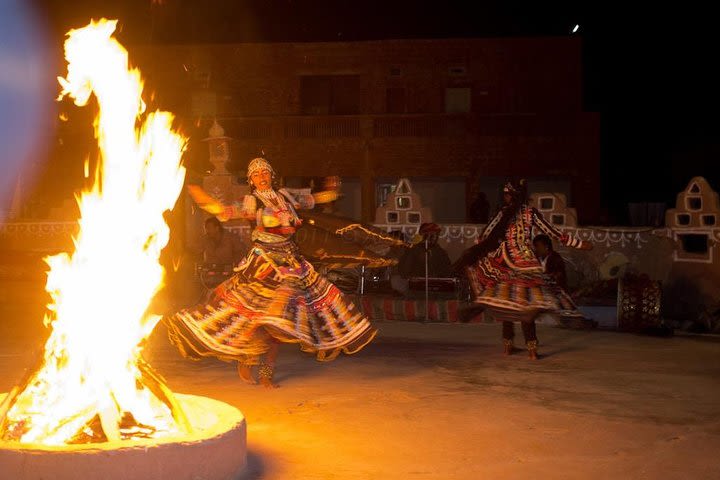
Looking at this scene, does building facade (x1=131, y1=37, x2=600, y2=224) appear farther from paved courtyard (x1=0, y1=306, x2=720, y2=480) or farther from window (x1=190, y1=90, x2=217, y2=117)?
paved courtyard (x1=0, y1=306, x2=720, y2=480)

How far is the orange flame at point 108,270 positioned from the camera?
508 centimetres

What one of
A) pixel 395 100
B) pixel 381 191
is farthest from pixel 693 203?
pixel 395 100

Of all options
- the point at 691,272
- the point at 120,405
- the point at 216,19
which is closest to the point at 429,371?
the point at 120,405

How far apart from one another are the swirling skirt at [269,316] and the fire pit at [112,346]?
1757 mm

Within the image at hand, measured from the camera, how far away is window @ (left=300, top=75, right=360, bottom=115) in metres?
28.3

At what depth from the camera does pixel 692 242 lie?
43.0 feet

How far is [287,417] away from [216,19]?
24273mm

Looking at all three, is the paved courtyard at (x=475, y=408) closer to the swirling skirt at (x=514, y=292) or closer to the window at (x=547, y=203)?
the swirling skirt at (x=514, y=292)

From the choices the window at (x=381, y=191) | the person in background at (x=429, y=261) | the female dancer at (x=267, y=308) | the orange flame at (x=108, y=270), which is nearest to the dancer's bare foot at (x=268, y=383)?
the female dancer at (x=267, y=308)

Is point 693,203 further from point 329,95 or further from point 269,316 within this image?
point 329,95

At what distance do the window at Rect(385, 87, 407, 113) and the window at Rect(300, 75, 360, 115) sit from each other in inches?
37.0

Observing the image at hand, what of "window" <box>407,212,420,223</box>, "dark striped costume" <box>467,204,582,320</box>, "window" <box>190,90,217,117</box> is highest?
"window" <box>190,90,217,117</box>

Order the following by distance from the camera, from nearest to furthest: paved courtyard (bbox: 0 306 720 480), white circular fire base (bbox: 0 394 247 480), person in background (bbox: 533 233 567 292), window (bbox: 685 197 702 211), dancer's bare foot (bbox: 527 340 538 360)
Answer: white circular fire base (bbox: 0 394 247 480), paved courtyard (bbox: 0 306 720 480), dancer's bare foot (bbox: 527 340 538 360), person in background (bbox: 533 233 567 292), window (bbox: 685 197 702 211)

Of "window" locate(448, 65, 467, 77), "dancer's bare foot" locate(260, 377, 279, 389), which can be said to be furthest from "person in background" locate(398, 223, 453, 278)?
"window" locate(448, 65, 467, 77)
